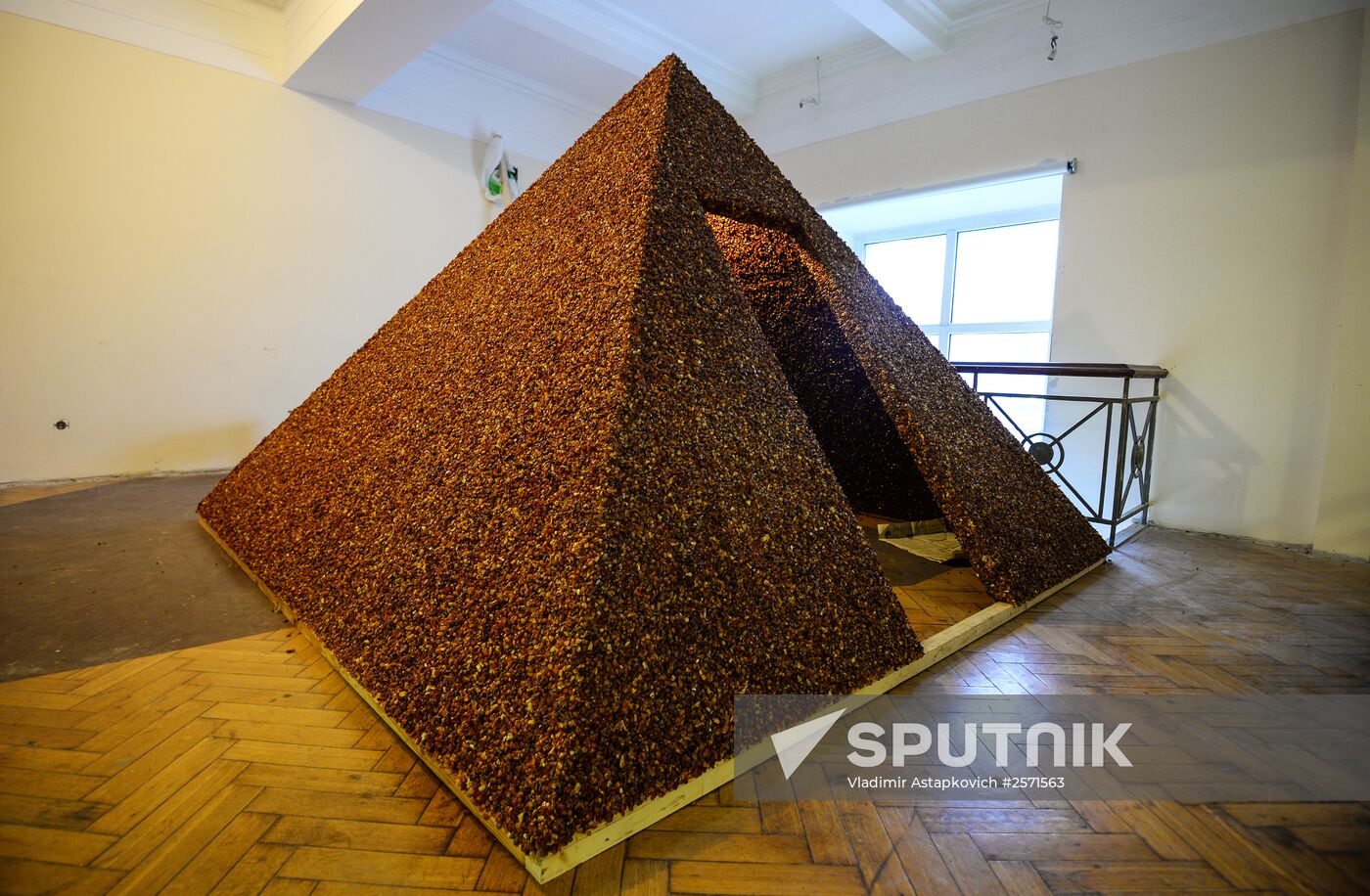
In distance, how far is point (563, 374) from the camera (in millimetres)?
1182

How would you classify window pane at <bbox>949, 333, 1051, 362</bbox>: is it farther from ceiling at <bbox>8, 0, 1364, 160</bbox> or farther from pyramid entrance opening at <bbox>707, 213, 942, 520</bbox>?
pyramid entrance opening at <bbox>707, 213, 942, 520</bbox>

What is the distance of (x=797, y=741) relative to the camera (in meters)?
1.08

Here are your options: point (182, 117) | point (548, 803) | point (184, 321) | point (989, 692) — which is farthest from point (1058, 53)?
point (184, 321)

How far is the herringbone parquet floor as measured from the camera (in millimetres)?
801

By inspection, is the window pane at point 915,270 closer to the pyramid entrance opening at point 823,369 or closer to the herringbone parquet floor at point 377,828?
the pyramid entrance opening at point 823,369

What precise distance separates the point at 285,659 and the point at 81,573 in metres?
1.01

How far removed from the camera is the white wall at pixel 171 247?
9.87 feet

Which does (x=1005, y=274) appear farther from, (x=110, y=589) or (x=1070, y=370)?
(x=110, y=589)

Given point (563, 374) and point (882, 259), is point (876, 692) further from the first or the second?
point (882, 259)

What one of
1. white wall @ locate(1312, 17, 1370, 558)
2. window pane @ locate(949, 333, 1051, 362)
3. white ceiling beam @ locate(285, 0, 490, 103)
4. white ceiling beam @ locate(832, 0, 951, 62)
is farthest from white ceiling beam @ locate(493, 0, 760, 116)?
white wall @ locate(1312, 17, 1370, 558)

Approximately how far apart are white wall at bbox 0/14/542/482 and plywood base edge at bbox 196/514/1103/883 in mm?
2583

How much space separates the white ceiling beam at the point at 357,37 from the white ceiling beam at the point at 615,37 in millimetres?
618

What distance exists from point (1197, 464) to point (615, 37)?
3802mm

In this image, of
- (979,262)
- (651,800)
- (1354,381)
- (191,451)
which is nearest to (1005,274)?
(979,262)
